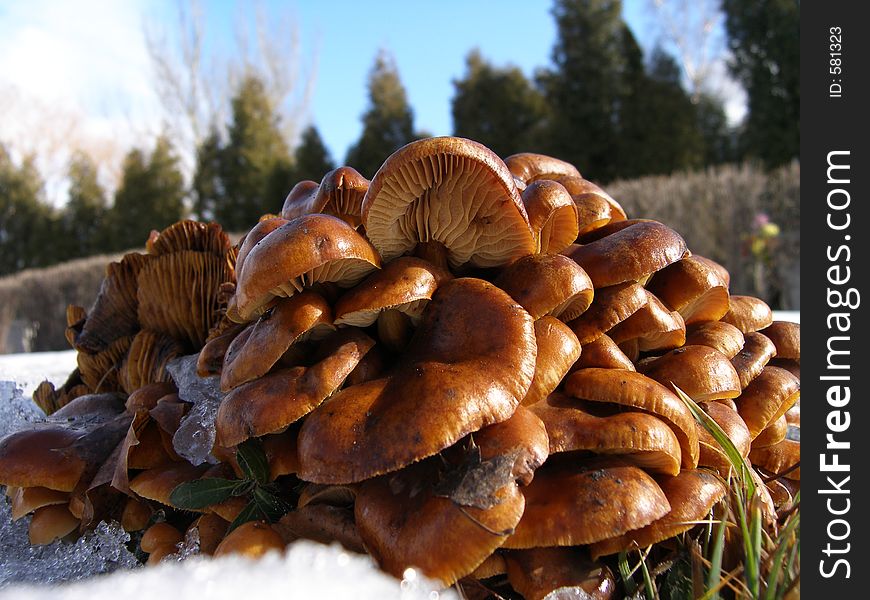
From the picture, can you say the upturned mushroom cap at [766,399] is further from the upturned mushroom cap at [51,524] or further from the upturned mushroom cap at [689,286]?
the upturned mushroom cap at [51,524]

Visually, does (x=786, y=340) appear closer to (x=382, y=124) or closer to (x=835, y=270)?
(x=835, y=270)

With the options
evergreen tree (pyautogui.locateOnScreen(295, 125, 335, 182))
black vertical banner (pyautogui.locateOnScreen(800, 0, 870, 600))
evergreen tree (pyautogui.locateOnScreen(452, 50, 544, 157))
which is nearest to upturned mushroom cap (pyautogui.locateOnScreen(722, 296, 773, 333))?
black vertical banner (pyautogui.locateOnScreen(800, 0, 870, 600))

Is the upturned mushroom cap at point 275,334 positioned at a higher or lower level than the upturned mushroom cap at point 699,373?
higher

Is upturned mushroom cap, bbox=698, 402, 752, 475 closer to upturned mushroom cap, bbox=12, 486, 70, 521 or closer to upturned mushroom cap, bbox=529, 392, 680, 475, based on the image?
upturned mushroom cap, bbox=529, 392, 680, 475

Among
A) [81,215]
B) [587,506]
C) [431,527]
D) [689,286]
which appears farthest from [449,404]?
[81,215]

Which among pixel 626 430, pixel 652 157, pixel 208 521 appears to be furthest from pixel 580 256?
pixel 652 157

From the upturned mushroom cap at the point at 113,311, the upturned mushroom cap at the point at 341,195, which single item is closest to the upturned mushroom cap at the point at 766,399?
the upturned mushroom cap at the point at 341,195
